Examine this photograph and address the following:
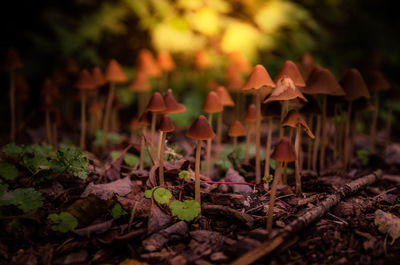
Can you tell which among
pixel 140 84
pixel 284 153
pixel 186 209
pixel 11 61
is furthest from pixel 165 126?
pixel 11 61

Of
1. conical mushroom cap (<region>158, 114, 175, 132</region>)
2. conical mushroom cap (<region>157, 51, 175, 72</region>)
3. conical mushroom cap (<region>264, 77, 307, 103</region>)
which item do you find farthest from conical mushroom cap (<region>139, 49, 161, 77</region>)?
conical mushroom cap (<region>264, 77, 307, 103</region>)

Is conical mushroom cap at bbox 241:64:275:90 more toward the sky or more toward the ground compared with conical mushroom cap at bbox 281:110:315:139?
more toward the sky

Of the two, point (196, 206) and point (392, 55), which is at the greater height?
point (392, 55)

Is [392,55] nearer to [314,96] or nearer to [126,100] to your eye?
[314,96]

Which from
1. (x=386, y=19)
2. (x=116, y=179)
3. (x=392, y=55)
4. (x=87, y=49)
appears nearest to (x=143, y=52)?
(x=87, y=49)

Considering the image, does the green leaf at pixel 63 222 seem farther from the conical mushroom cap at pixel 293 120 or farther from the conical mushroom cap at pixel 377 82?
the conical mushroom cap at pixel 377 82

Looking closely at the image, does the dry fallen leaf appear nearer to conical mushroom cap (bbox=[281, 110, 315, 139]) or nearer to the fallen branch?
the fallen branch
